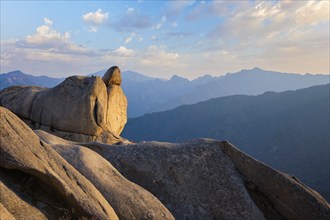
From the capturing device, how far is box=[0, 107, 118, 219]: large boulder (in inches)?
404

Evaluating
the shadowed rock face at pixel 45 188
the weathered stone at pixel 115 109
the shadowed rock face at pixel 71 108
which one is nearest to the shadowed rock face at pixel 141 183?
the shadowed rock face at pixel 45 188

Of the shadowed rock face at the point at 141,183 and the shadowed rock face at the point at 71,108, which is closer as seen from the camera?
the shadowed rock face at the point at 141,183

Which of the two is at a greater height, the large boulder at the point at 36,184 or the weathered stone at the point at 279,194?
the large boulder at the point at 36,184

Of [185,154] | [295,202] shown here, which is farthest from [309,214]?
[185,154]

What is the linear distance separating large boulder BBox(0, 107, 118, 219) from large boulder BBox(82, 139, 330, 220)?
4464mm

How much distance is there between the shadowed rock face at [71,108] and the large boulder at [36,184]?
30.2 m

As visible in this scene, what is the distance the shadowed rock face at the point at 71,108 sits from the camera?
4188 centimetres

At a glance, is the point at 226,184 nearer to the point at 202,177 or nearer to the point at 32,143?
the point at 202,177

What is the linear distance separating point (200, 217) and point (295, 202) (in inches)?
191

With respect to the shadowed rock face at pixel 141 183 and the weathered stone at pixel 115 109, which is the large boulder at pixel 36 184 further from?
the weathered stone at pixel 115 109

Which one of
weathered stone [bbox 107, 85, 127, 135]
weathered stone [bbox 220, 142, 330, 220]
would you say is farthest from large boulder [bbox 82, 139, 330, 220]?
weathered stone [bbox 107, 85, 127, 135]

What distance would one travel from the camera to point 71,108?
42000mm

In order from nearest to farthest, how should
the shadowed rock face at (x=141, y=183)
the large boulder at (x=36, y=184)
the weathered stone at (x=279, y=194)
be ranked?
1. the large boulder at (x=36, y=184)
2. the shadowed rock face at (x=141, y=183)
3. the weathered stone at (x=279, y=194)

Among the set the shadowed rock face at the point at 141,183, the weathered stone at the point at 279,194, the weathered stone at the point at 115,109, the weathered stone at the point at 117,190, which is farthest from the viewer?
the weathered stone at the point at 115,109
